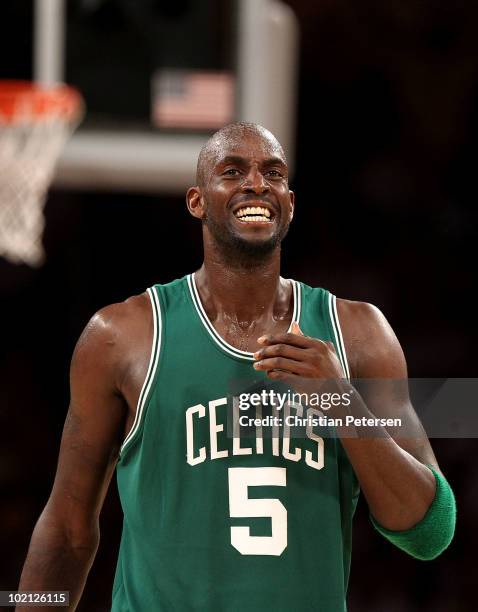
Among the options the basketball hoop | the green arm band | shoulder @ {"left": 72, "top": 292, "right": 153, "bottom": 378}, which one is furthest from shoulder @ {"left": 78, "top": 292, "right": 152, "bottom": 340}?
the basketball hoop

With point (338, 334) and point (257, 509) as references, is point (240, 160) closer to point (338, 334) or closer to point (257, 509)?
point (338, 334)

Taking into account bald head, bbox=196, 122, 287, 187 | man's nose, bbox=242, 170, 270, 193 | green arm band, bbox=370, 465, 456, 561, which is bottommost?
green arm band, bbox=370, 465, 456, 561

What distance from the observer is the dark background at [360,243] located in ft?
17.9

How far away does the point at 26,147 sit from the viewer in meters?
4.08

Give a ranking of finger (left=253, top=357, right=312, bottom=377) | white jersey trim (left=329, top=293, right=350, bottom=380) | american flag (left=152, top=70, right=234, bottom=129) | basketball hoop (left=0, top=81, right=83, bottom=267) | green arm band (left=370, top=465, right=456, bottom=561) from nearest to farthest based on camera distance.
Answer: finger (left=253, top=357, right=312, bottom=377) → green arm band (left=370, top=465, right=456, bottom=561) → white jersey trim (left=329, top=293, right=350, bottom=380) → basketball hoop (left=0, top=81, right=83, bottom=267) → american flag (left=152, top=70, right=234, bottom=129)

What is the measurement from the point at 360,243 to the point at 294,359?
3.84 m

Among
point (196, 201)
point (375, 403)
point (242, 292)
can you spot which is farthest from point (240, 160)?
point (375, 403)

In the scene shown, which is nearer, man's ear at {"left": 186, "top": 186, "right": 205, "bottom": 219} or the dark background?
man's ear at {"left": 186, "top": 186, "right": 205, "bottom": 219}

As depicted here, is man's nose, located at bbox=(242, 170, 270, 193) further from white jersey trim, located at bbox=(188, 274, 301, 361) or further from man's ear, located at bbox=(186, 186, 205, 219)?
white jersey trim, located at bbox=(188, 274, 301, 361)

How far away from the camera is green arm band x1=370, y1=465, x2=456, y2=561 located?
203 centimetres

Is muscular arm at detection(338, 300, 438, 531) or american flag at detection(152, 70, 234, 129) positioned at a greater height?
american flag at detection(152, 70, 234, 129)

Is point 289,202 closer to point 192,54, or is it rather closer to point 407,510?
point 407,510

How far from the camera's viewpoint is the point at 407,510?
201cm

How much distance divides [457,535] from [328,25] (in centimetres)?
268
